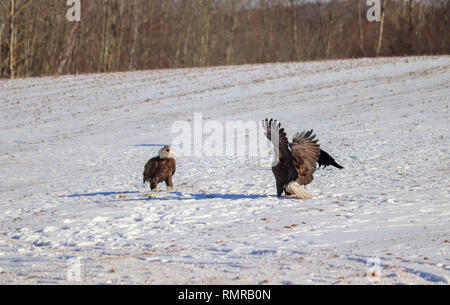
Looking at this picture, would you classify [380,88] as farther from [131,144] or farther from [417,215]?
[417,215]

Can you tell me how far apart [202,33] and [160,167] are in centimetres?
4769

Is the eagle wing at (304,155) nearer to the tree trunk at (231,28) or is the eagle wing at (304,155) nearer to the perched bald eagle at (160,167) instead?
the perched bald eagle at (160,167)

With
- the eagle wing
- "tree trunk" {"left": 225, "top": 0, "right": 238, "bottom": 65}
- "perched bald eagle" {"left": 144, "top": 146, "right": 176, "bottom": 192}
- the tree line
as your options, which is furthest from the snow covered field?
"tree trunk" {"left": 225, "top": 0, "right": 238, "bottom": 65}

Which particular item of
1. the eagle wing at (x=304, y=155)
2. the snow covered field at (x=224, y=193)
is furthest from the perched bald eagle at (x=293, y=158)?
the snow covered field at (x=224, y=193)

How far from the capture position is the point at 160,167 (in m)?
10.2

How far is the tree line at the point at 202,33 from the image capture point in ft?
129

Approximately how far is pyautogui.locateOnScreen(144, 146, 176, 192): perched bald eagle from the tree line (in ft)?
91.2

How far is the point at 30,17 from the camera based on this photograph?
4147 cm

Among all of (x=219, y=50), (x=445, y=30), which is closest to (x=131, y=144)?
(x=445, y=30)

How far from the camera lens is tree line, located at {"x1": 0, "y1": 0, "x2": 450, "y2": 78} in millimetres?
39469

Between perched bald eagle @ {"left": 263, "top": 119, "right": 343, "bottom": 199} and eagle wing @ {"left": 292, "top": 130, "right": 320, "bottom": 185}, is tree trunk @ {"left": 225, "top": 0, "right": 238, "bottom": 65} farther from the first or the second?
eagle wing @ {"left": 292, "top": 130, "right": 320, "bottom": 185}

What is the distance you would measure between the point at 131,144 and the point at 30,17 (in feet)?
96.2

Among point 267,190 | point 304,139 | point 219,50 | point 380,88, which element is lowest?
point 267,190

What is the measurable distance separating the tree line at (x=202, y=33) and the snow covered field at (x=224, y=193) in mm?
14501
